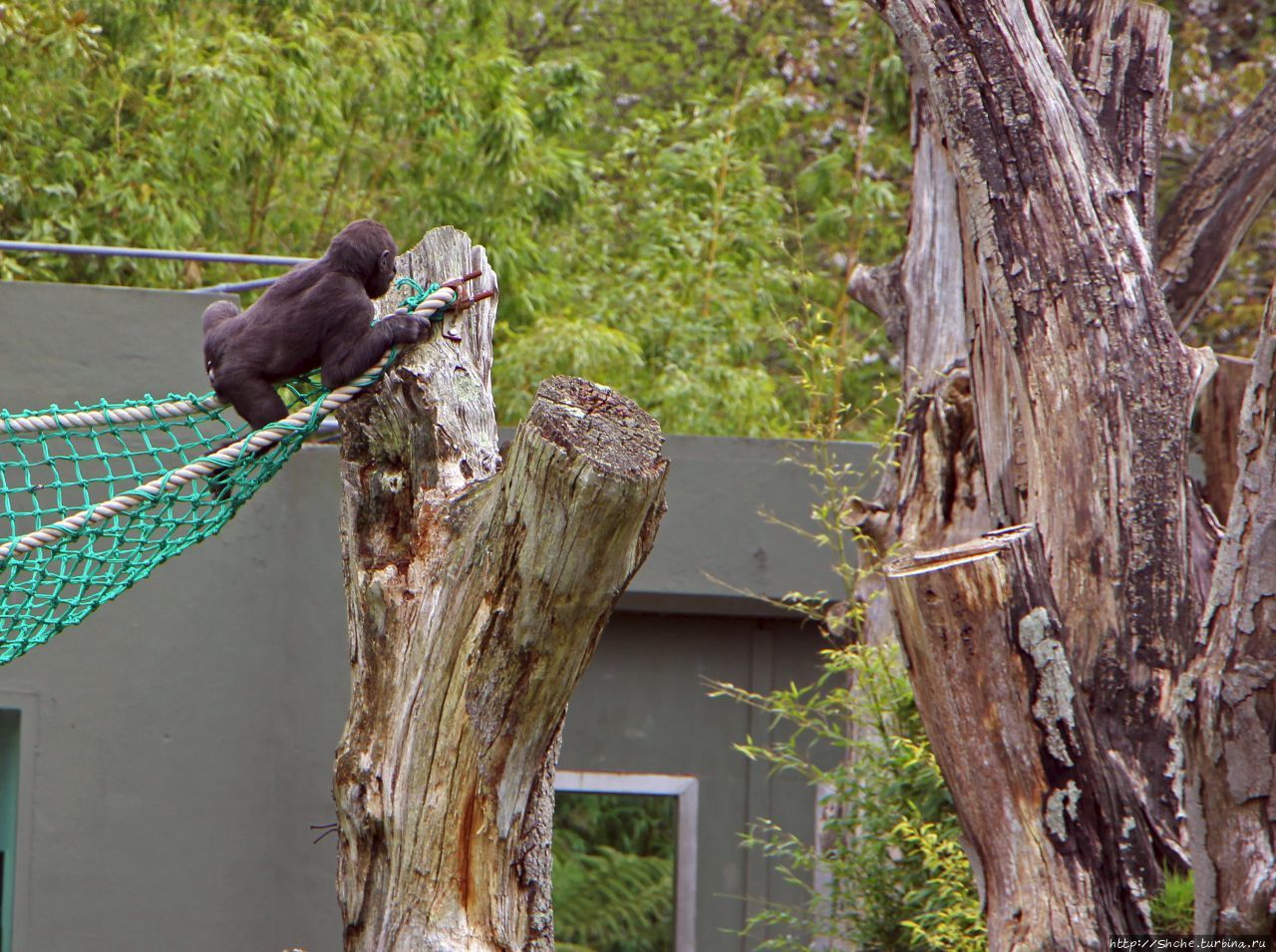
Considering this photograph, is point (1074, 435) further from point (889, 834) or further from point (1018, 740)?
point (889, 834)

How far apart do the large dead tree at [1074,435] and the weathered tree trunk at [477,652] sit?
748 mm

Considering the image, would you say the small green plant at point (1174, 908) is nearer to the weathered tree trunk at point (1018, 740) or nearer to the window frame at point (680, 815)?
the weathered tree trunk at point (1018, 740)

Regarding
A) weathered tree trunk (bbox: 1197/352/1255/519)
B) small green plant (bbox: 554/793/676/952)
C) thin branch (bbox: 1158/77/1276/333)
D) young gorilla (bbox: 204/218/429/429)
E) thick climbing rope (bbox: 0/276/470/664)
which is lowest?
small green plant (bbox: 554/793/676/952)

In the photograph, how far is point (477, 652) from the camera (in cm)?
249

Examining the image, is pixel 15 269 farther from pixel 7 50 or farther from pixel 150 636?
pixel 150 636

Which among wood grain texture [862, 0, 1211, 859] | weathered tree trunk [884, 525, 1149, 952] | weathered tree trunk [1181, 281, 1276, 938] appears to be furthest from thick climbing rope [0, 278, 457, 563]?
weathered tree trunk [1181, 281, 1276, 938]

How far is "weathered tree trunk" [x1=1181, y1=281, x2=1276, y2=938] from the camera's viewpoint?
235cm

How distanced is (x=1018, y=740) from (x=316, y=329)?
1.56 meters

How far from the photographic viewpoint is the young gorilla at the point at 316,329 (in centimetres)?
283

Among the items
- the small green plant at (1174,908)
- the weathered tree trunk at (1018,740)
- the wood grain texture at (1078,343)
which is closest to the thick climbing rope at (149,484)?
the weathered tree trunk at (1018,740)

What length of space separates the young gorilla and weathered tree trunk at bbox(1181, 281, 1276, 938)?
148 centimetres

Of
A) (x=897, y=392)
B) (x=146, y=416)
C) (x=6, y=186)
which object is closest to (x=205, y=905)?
(x=146, y=416)

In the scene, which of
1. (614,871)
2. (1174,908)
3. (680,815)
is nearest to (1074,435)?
(1174,908)

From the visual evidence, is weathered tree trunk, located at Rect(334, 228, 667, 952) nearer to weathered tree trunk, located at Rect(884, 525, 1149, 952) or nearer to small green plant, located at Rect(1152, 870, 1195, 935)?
weathered tree trunk, located at Rect(884, 525, 1149, 952)
